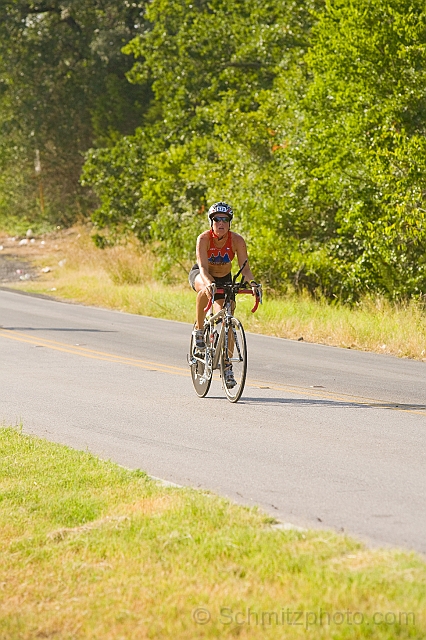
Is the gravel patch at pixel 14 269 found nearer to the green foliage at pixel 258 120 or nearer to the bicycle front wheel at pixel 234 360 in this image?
the green foliage at pixel 258 120

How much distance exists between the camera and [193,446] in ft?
27.9

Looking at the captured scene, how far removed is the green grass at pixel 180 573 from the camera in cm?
432

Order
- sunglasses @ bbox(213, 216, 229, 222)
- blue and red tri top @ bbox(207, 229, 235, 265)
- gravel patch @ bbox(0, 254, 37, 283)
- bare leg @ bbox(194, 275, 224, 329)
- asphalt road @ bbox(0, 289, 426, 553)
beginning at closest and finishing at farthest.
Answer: asphalt road @ bbox(0, 289, 426, 553) < sunglasses @ bbox(213, 216, 229, 222) < blue and red tri top @ bbox(207, 229, 235, 265) < bare leg @ bbox(194, 275, 224, 329) < gravel patch @ bbox(0, 254, 37, 283)

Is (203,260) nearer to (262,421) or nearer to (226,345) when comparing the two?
(226,345)

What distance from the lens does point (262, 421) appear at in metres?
9.70

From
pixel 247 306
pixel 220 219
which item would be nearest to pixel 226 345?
pixel 220 219

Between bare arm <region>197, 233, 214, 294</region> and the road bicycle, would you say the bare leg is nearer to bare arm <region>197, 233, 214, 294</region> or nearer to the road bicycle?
the road bicycle

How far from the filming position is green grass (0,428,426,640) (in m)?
4.32

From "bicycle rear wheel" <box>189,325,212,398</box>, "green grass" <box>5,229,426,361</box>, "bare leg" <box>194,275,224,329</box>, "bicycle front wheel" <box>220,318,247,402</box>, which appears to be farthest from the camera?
"green grass" <box>5,229,426,361</box>

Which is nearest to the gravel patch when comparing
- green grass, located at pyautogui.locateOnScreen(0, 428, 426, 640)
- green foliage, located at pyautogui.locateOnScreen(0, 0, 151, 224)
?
green foliage, located at pyautogui.locateOnScreen(0, 0, 151, 224)

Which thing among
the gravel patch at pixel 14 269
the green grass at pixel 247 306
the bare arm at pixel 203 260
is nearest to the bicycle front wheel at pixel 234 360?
the bare arm at pixel 203 260

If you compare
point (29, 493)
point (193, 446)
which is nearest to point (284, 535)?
point (29, 493)

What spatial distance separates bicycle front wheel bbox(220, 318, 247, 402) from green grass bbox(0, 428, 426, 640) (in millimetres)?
3707

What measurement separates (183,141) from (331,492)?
26.9 m
